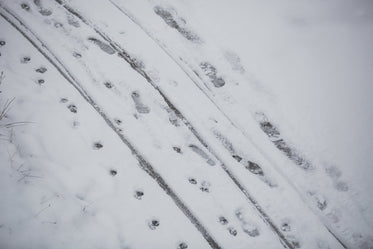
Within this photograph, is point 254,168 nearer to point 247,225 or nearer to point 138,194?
point 247,225

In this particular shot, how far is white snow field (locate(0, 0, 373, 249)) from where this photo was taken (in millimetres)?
1879

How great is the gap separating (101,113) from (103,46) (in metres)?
0.82

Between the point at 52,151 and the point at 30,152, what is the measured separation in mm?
144

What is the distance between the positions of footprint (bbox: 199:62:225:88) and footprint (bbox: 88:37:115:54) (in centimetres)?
94

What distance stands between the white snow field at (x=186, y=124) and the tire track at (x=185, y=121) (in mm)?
13

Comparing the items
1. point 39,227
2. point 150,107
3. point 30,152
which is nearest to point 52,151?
point 30,152

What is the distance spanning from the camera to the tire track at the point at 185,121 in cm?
209

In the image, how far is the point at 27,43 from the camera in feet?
8.12

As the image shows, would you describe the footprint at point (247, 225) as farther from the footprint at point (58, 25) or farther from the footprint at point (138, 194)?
the footprint at point (58, 25)

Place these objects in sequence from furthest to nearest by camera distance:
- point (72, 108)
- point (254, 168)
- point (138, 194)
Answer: point (254, 168), point (72, 108), point (138, 194)

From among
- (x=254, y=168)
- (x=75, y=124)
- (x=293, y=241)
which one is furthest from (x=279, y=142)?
(x=75, y=124)

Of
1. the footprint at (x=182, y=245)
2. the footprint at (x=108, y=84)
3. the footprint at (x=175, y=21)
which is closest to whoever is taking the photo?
the footprint at (x=182, y=245)

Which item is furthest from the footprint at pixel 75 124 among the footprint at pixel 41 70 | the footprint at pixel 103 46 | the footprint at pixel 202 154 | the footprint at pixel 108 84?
the footprint at pixel 202 154

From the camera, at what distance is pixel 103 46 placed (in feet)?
8.79
